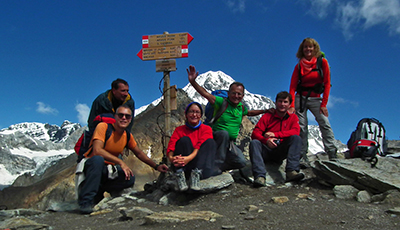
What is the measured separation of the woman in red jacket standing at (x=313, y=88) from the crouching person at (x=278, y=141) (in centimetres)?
46

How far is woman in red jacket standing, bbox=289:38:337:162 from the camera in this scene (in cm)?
626

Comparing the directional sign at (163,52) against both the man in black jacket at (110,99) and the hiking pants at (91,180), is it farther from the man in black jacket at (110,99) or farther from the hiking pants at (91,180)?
the hiking pants at (91,180)

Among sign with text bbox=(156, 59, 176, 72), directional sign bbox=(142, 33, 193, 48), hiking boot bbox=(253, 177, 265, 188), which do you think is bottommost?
hiking boot bbox=(253, 177, 265, 188)

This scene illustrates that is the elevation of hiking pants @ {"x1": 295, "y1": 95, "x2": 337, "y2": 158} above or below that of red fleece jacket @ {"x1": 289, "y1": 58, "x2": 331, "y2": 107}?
below

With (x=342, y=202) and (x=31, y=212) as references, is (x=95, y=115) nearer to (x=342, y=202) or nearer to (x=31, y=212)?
(x=31, y=212)

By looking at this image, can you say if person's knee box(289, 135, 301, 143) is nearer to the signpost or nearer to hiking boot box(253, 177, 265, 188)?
hiking boot box(253, 177, 265, 188)

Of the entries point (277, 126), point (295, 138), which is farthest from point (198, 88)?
point (295, 138)

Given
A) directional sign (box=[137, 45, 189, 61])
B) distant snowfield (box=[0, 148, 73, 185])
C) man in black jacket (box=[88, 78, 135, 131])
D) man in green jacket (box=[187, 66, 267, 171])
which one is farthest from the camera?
distant snowfield (box=[0, 148, 73, 185])

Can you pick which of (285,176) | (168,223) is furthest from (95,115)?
(285,176)

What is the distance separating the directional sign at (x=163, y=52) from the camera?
6.94 m

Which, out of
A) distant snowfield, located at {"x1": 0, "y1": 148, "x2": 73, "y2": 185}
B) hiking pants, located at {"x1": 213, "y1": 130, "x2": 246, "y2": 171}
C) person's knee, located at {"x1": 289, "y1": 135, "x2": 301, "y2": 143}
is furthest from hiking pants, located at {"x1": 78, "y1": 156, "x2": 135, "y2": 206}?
distant snowfield, located at {"x1": 0, "y1": 148, "x2": 73, "y2": 185}

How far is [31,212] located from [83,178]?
1101 millimetres

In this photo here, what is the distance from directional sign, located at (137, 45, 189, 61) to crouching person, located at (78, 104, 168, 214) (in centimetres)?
214

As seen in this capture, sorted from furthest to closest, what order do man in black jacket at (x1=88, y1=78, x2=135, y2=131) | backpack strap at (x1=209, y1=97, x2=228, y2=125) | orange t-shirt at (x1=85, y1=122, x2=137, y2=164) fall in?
man in black jacket at (x1=88, y1=78, x2=135, y2=131)
backpack strap at (x1=209, y1=97, x2=228, y2=125)
orange t-shirt at (x1=85, y1=122, x2=137, y2=164)
